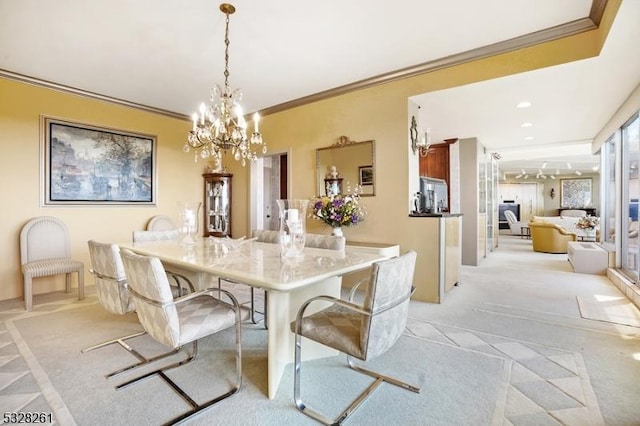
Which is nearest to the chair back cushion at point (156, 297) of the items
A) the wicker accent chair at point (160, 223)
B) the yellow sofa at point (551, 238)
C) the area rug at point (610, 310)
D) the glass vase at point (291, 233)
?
the glass vase at point (291, 233)

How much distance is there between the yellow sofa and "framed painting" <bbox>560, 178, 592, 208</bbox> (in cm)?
687

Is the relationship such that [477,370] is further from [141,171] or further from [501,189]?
[501,189]

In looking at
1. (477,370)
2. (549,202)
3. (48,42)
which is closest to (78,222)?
(48,42)

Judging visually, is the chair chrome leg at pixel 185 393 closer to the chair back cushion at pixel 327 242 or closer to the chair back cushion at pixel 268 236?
the chair back cushion at pixel 327 242

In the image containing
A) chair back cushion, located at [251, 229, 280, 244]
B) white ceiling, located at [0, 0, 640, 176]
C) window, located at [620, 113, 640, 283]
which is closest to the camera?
white ceiling, located at [0, 0, 640, 176]

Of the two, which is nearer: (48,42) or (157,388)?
(157,388)

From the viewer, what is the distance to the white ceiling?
96.3 inches

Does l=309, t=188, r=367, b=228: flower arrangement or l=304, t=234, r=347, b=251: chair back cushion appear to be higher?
l=309, t=188, r=367, b=228: flower arrangement

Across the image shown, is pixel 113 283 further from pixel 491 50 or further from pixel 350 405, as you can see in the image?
pixel 491 50

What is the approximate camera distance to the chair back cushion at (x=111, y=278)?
2082 millimetres

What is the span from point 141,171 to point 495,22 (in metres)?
4.84

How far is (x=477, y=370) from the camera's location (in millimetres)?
2043

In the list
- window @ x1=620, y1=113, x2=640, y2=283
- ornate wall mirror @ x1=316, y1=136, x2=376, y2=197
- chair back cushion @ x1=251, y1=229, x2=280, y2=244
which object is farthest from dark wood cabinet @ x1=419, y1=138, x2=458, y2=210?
chair back cushion @ x1=251, y1=229, x2=280, y2=244

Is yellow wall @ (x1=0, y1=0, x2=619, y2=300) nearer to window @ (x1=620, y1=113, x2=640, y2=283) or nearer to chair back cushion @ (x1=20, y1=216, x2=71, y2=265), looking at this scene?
chair back cushion @ (x1=20, y1=216, x2=71, y2=265)
